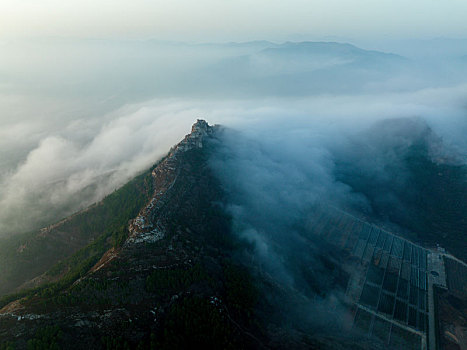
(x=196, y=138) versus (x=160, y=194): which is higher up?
(x=196, y=138)

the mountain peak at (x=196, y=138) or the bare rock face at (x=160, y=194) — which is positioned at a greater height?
the mountain peak at (x=196, y=138)

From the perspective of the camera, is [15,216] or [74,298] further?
[15,216]

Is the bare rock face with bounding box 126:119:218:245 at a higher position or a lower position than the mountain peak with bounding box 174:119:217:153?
lower

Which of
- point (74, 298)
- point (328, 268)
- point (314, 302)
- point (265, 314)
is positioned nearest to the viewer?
point (74, 298)

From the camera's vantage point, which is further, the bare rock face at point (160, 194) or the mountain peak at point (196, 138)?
the mountain peak at point (196, 138)

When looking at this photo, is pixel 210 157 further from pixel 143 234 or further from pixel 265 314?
pixel 265 314

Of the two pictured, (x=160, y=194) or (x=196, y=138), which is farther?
(x=196, y=138)

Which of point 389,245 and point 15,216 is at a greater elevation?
point 389,245

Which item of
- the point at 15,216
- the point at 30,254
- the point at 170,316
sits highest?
the point at 170,316

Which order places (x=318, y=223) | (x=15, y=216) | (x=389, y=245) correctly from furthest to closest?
(x=15, y=216), (x=318, y=223), (x=389, y=245)

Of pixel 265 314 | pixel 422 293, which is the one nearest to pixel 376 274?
pixel 422 293

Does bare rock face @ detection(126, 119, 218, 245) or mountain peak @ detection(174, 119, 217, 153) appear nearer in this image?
bare rock face @ detection(126, 119, 218, 245)
